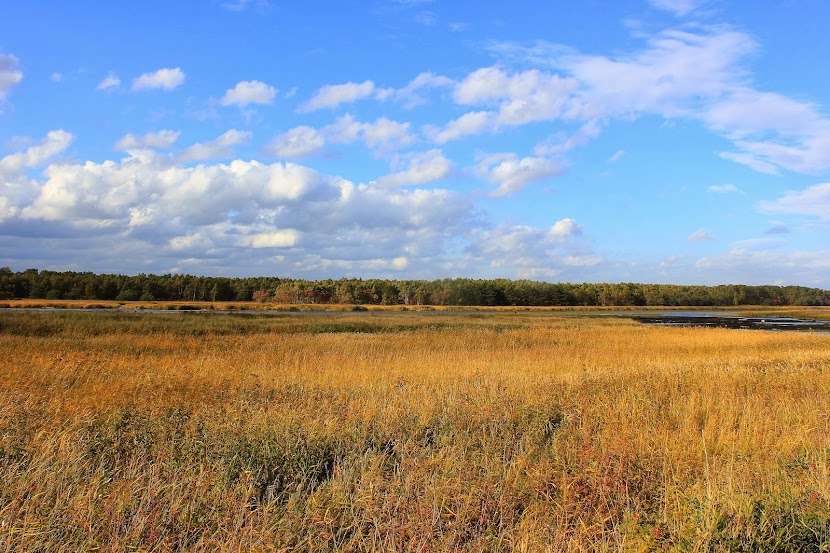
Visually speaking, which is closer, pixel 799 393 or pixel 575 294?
pixel 799 393

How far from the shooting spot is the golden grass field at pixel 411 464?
4414 millimetres

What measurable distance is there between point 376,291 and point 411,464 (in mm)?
154474

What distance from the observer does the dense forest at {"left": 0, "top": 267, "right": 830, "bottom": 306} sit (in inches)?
5012

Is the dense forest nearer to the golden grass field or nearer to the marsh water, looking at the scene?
the marsh water

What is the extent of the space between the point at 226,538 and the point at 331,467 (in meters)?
2.33

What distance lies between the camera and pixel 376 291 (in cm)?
16000

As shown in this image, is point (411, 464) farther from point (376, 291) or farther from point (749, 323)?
point (376, 291)

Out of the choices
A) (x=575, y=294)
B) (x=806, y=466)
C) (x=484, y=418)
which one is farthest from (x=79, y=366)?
(x=575, y=294)

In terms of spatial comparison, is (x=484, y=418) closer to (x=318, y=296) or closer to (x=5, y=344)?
(x=5, y=344)

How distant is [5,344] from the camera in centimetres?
1986

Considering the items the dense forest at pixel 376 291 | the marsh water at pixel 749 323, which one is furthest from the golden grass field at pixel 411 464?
the dense forest at pixel 376 291

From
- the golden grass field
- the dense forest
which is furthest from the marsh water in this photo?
the dense forest

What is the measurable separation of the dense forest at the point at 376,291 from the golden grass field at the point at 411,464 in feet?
→ 443

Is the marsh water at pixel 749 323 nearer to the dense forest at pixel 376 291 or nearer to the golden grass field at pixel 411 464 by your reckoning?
the golden grass field at pixel 411 464
